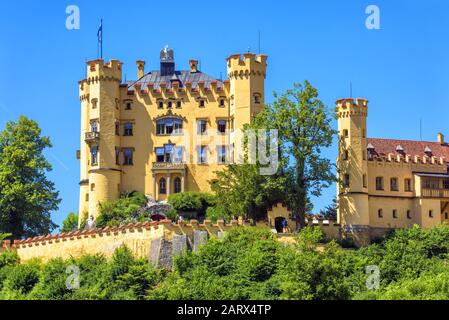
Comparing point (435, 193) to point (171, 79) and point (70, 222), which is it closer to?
point (171, 79)

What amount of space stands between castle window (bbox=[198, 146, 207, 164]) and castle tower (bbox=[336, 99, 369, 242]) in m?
11.3

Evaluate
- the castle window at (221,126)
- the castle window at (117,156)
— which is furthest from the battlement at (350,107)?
the castle window at (117,156)

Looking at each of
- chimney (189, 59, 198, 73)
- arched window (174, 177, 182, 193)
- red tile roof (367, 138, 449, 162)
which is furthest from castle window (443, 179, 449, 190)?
chimney (189, 59, 198, 73)

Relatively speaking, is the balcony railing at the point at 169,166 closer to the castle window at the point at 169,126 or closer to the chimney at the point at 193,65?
the castle window at the point at 169,126

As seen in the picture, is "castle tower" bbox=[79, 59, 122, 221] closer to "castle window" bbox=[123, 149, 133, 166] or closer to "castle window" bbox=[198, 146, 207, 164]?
"castle window" bbox=[123, 149, 133, 166]

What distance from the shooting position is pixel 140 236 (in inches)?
A: 3342

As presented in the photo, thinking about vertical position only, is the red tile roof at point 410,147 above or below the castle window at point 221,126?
below

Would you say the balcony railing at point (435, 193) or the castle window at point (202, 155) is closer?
the balcony railing at point (435, 193)

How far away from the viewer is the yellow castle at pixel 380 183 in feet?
305

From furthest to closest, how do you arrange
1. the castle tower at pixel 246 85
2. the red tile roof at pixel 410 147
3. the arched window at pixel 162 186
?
the arched window at pixel 162 186
the castle tower at pixel 246 85
the red tile roof at pixel 410 147

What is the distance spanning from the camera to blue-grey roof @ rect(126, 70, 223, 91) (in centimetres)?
10269

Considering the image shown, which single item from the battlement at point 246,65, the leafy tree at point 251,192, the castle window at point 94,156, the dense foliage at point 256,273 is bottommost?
the dense foliage at point 256,273

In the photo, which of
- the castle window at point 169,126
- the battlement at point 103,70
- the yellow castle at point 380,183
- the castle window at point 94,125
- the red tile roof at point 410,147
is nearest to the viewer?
the yellow castle at point 380,183

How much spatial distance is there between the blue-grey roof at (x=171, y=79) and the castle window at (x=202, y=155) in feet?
16.4
